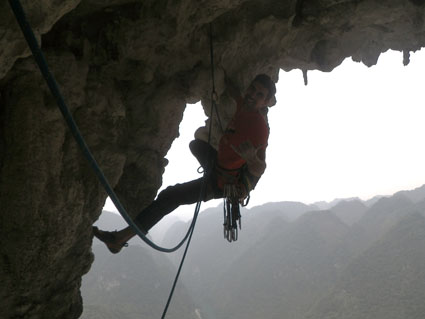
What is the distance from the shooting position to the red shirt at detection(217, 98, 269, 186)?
3.46m

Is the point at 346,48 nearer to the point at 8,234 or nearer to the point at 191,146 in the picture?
the point at 191,146

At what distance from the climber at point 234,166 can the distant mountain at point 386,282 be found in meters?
32.3

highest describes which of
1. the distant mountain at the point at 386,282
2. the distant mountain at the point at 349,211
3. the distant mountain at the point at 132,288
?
the distant mountain at the point at 349,211

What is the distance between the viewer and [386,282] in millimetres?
34438

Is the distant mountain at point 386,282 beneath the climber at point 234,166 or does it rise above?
beneath

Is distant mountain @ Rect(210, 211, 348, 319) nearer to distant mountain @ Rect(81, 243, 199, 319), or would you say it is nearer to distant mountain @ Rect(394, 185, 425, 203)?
distant mountain @ Rect(81, 243, 199, 319)

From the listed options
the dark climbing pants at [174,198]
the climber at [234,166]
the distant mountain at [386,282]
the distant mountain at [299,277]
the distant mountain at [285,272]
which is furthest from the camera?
the distant mountain at [285,272]

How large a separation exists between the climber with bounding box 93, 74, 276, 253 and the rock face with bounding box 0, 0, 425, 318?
1.86ft

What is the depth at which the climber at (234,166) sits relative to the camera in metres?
3.41

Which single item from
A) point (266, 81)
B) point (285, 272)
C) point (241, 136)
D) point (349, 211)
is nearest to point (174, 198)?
point (241, 136)

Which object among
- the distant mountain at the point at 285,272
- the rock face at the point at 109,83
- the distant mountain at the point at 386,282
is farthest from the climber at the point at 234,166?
the distant mountain at the point at 285,272

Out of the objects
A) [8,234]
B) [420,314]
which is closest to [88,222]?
[8,234]

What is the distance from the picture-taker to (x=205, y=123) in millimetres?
5328

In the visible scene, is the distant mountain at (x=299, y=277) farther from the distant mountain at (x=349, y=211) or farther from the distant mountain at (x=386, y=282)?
the distant mountain at (x=349, y=211)
